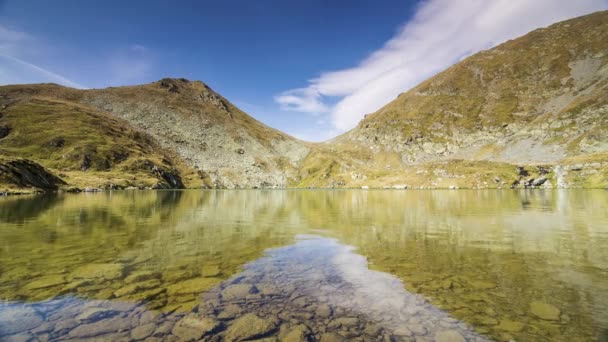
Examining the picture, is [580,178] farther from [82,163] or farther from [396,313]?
[82,163]

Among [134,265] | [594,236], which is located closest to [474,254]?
[594,236]

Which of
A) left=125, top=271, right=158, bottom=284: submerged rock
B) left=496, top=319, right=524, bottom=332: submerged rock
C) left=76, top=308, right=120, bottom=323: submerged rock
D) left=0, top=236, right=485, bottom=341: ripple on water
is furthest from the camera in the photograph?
left=125, top=271, right=158, bottom=284: submerged rock

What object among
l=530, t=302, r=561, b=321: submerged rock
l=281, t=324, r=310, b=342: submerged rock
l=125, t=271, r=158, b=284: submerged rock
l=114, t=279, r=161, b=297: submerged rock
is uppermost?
l=530, t=302, r=561, b=321: submerged rock

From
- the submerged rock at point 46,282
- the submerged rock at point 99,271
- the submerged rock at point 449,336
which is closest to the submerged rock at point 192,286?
the submerged rock at point 99,271

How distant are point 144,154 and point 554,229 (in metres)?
208

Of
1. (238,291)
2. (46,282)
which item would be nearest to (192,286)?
(238,291)

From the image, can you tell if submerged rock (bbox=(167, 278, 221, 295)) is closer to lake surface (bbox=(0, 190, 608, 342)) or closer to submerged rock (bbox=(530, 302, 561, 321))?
lake surface (bbox=(0, 190, 608, 342))

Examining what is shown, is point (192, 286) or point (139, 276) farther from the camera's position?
point (139, 276)

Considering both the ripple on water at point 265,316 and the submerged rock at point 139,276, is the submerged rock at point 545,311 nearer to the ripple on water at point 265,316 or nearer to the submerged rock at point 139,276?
the ripple on water at point 265,316

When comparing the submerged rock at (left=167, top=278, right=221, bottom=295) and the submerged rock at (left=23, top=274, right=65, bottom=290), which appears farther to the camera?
the submerged rock at (left=23, top=274, right=65, bottom=290)

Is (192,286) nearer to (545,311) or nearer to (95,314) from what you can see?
(95,314)

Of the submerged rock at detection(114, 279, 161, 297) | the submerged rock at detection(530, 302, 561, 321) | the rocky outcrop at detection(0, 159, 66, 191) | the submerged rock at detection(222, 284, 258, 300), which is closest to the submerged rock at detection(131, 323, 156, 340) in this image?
the submerged rock at detection(222, 284, 258, 300)

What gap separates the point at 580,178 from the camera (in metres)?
132

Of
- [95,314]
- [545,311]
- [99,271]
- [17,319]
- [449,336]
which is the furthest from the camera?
[99,271]
